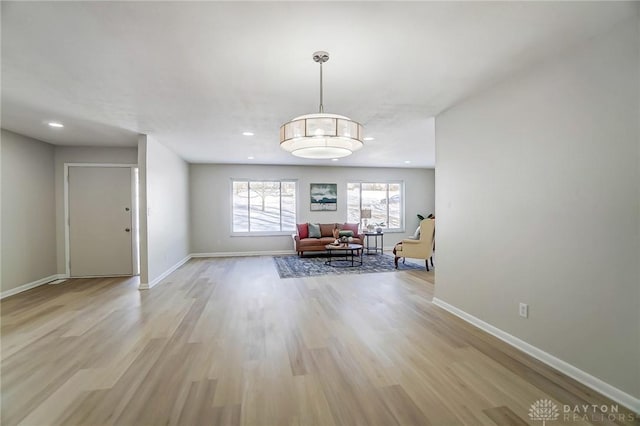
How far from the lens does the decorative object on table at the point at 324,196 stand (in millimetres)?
8344

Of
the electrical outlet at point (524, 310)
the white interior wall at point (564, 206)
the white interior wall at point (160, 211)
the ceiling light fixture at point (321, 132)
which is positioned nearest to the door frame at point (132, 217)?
the white interior wall at point (160, 211)

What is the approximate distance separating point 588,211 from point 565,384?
1253mm

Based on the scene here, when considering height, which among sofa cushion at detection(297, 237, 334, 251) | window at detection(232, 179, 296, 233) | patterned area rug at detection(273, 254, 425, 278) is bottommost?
patterned area rug at detection(273, 254, 425, 278)

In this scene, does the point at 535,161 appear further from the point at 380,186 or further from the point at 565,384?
the point at 380,186

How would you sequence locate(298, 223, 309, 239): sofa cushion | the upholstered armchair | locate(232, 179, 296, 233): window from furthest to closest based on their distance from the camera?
locate(232, 179, 296, 233): window
locate(298, 223, 309, 239): sofa cushion
the upholstered armchair

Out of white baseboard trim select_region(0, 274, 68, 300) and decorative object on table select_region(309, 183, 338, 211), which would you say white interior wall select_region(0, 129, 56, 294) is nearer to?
white baseboard trim select_region(0, 274, 68, 300)

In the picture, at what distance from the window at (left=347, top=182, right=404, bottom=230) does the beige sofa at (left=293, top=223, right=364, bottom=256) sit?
0.68 metres

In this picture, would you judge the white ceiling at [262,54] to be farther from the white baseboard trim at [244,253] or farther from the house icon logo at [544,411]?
the white baseboard trim at [244,253]

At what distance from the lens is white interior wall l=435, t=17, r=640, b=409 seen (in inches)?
72.9

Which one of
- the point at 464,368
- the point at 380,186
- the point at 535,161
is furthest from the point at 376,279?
the point at 380,186

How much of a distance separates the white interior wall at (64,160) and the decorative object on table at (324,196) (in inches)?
180

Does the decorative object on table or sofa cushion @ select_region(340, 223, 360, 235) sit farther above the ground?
the decorative object on table

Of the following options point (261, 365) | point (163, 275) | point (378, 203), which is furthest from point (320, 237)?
point (261, 365)

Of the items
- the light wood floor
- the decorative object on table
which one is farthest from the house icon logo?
the decorative object on table
